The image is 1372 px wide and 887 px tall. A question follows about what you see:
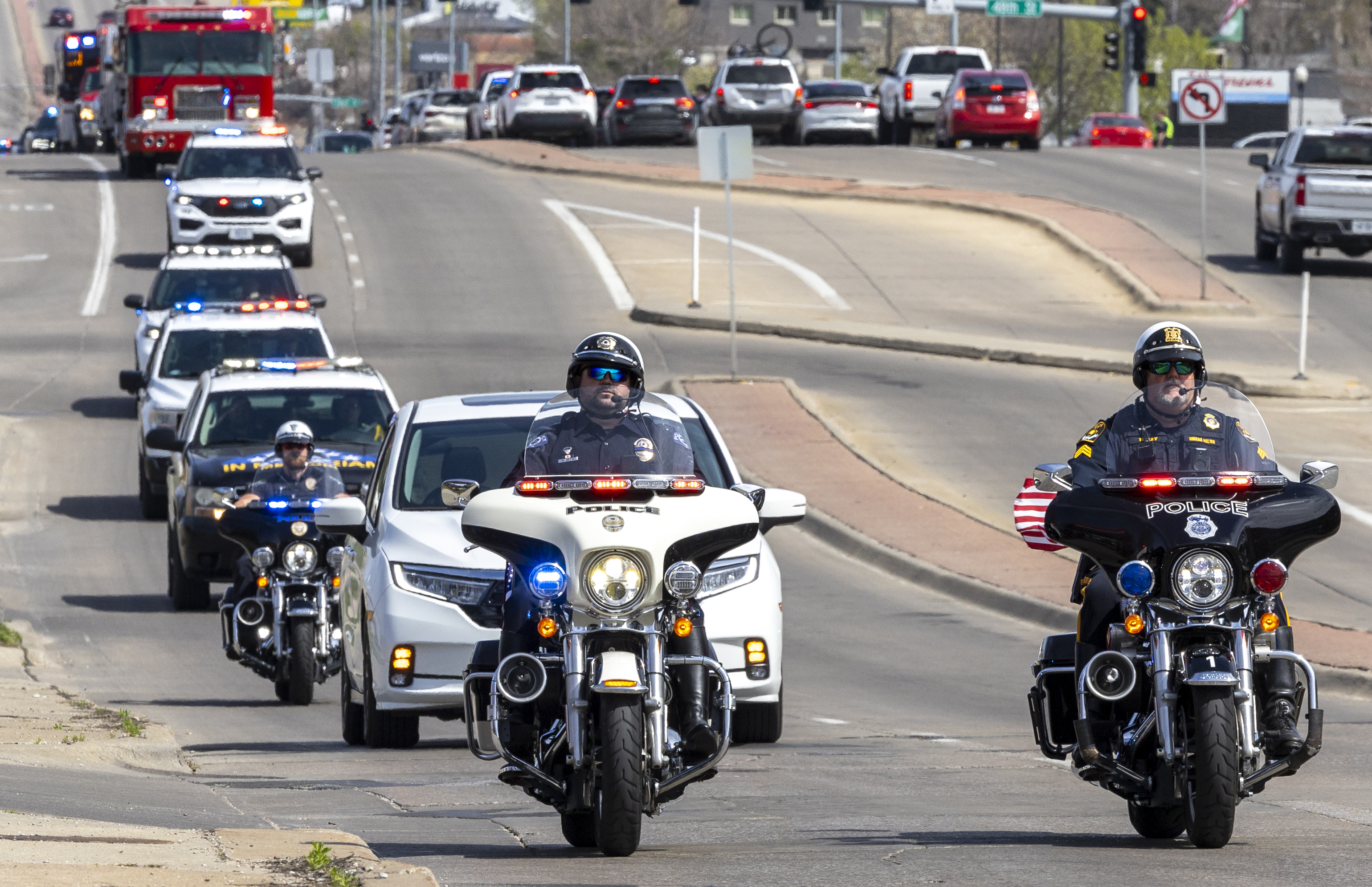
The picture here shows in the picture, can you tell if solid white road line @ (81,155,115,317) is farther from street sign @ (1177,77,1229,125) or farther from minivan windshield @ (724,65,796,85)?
street sign @ (1177,77,1229,125)

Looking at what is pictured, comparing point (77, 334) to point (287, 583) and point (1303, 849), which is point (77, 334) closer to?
point (287, 583)

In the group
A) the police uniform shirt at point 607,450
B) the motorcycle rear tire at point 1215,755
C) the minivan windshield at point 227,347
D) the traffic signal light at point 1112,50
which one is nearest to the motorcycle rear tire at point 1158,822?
the motorcycle rear tire at point 1215,755

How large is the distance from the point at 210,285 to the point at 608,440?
66.8 feet

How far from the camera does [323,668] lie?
1316 cm

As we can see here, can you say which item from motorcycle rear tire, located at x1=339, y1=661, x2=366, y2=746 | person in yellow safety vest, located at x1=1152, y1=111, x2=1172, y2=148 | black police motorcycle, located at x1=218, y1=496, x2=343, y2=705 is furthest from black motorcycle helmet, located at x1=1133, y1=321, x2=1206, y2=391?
person in yellow safety vest, located at x1=1152, y1=111, x2=1172, y2=148

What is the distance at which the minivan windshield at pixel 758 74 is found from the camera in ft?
179

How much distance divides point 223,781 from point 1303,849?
452 centimetres

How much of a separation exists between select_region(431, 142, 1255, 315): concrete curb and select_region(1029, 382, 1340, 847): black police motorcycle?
2661 centimetres

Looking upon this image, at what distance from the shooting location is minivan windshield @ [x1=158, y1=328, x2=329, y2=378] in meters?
22.5

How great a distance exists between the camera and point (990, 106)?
2115 inches

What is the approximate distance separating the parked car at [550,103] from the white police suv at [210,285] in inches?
1090

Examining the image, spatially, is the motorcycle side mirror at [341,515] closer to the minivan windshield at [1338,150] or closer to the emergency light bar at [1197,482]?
the emergency light bar at [1197,482]

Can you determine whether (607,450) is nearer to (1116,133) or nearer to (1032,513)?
(1032,513)

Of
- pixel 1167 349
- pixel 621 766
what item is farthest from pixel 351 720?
pixel 1167 349
